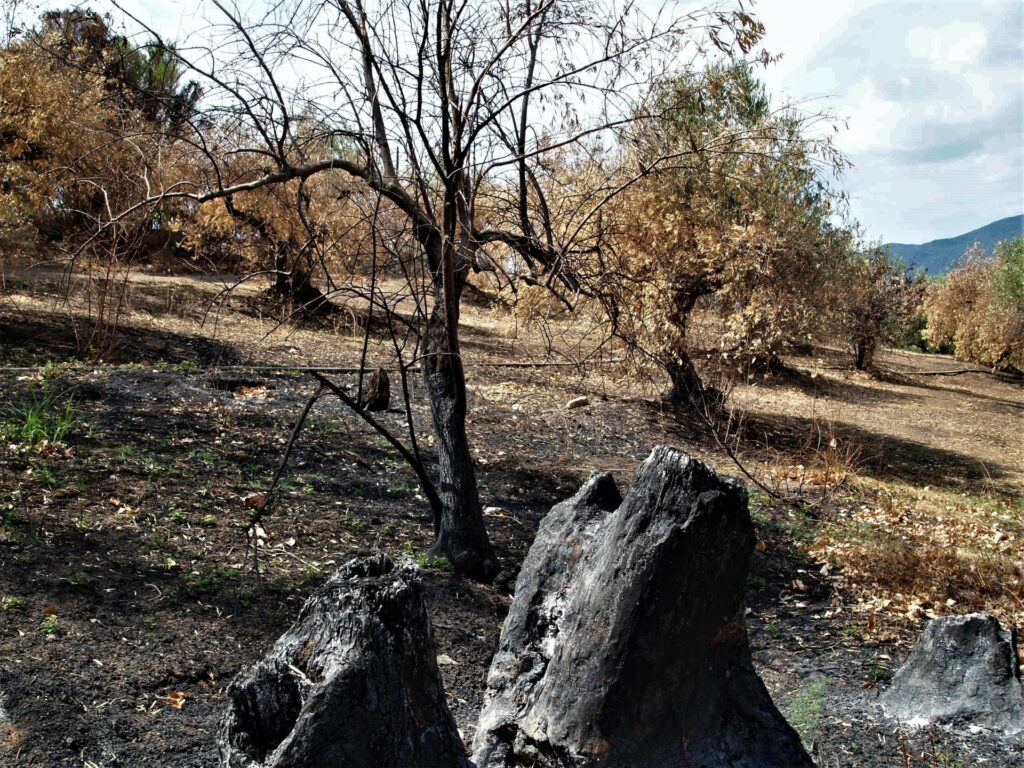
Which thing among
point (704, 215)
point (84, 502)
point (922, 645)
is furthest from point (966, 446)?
point (84, 502)

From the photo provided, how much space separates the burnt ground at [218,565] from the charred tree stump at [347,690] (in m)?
1.34

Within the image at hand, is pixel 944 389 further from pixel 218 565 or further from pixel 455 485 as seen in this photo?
pixel 218 565

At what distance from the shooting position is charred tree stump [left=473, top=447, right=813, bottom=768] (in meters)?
2.79

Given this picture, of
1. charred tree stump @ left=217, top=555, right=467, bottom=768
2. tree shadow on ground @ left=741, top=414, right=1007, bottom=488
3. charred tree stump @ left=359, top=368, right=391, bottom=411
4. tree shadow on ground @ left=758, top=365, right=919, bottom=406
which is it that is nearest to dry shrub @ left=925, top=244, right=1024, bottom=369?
tree shadow on ground @ left=758, top=365, right=919, bottom=406

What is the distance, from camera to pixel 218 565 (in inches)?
194

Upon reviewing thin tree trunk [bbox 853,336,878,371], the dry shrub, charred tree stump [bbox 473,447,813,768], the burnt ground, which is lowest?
the burnt ground

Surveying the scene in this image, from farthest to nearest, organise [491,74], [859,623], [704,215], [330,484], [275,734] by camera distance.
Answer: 1. [704,215]
2. [330,484]
3. [859,623]
4. [491,74]
5. [275,734]

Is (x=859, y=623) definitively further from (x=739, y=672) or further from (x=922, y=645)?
(x=739, y=672)

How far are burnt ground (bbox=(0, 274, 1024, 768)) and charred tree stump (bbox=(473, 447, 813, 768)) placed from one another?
3.56ft

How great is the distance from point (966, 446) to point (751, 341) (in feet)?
16.8

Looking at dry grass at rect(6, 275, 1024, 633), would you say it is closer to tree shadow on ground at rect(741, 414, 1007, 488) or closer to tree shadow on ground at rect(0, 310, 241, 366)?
tree shadow on ground at rect(741, 414, 1007, 488)

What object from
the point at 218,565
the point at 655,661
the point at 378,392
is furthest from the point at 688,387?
the point at 655,661

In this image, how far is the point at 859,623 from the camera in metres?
5.66

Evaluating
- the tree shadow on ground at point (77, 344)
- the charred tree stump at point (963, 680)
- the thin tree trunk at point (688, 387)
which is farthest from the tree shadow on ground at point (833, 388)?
the charred tree stump at point (963, 680)
